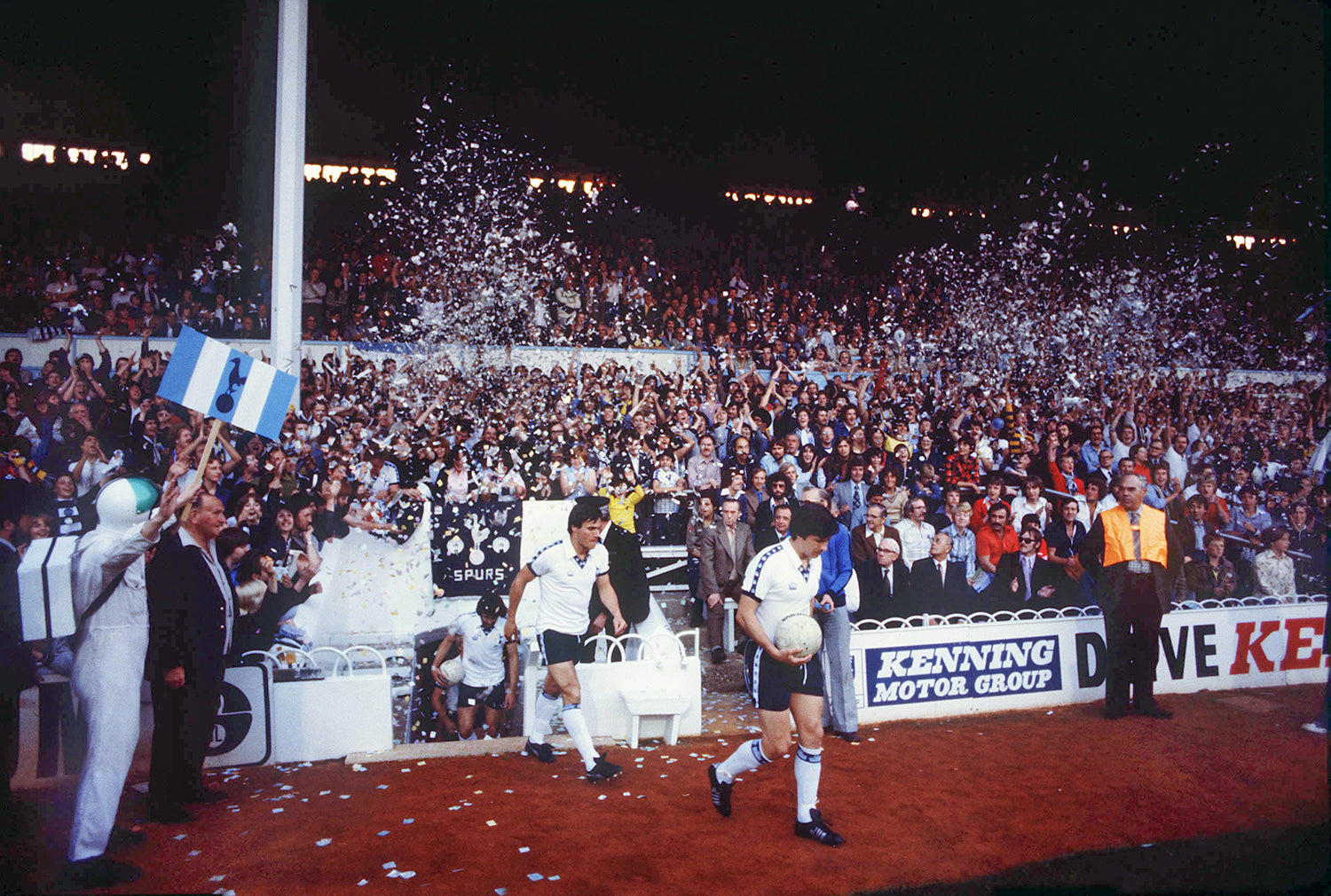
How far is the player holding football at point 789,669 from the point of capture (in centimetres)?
462

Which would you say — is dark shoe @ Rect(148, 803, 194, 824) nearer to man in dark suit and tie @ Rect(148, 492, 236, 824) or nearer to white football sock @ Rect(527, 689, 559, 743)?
man in dark suit and tie @ Rect(148, 492, 236, 824)

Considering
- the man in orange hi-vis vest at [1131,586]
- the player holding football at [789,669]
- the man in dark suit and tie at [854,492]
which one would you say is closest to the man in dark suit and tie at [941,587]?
the man in orange hi-vis vest at [1131,586]

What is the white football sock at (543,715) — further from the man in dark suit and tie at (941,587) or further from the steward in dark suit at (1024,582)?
the steward in dark suit at (1024,582)

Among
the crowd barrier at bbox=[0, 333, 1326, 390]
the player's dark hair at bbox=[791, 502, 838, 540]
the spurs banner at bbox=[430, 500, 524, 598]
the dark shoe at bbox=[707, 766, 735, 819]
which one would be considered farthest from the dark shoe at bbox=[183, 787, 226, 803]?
the crowd barrier at bbox=[0, 333, 1326, 390]

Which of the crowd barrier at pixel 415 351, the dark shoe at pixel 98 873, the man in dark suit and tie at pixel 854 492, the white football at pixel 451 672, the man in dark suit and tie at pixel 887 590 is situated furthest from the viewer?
the crowd barrier at pixel 415 351

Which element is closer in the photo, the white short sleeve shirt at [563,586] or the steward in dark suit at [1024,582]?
the white short sleeve shirt at [563,586]

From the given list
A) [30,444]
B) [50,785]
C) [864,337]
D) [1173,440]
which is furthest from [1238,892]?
[864,337]

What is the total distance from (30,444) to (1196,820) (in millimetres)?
9472

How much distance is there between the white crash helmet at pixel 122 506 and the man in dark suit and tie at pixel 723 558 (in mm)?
4571

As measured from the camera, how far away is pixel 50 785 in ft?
16.6

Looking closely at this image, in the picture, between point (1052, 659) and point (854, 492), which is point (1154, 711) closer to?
point (1052, 659)

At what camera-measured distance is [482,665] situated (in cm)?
632

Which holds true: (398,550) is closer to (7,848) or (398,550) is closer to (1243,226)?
(7,848)

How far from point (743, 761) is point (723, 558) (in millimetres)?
2933
